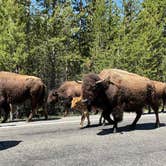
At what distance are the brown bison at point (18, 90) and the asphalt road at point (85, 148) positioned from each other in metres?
7.20

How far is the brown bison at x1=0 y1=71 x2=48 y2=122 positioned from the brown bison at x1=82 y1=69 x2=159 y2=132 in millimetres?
7443

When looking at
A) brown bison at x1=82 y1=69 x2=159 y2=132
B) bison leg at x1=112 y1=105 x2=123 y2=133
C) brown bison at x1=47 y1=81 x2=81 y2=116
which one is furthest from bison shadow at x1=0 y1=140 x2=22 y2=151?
brown bison at x1=47 y1=81 x2=81 y2=116

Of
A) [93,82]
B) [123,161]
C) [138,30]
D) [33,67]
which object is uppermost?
[138,30]

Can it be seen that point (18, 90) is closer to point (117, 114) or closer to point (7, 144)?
point (117, 114)

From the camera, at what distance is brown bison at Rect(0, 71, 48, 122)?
21.2 m

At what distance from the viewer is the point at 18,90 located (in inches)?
859

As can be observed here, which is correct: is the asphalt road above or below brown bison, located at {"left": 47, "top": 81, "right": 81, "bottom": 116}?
below

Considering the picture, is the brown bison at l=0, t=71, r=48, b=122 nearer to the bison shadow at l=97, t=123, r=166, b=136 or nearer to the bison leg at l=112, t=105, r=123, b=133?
the bison shadow at l=97, t=123, r=166, b=136

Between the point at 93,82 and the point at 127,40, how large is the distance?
2287 cm

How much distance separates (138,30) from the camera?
125 ft

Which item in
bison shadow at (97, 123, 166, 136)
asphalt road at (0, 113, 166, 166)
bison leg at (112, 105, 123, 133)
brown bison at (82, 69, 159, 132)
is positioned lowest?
asphalt road at (0, 113, 166, 166)

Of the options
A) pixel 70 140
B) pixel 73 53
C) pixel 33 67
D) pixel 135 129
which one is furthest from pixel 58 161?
pixel 73 53

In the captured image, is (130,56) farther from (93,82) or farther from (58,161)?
(58,161)

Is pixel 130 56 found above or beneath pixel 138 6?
beneath
